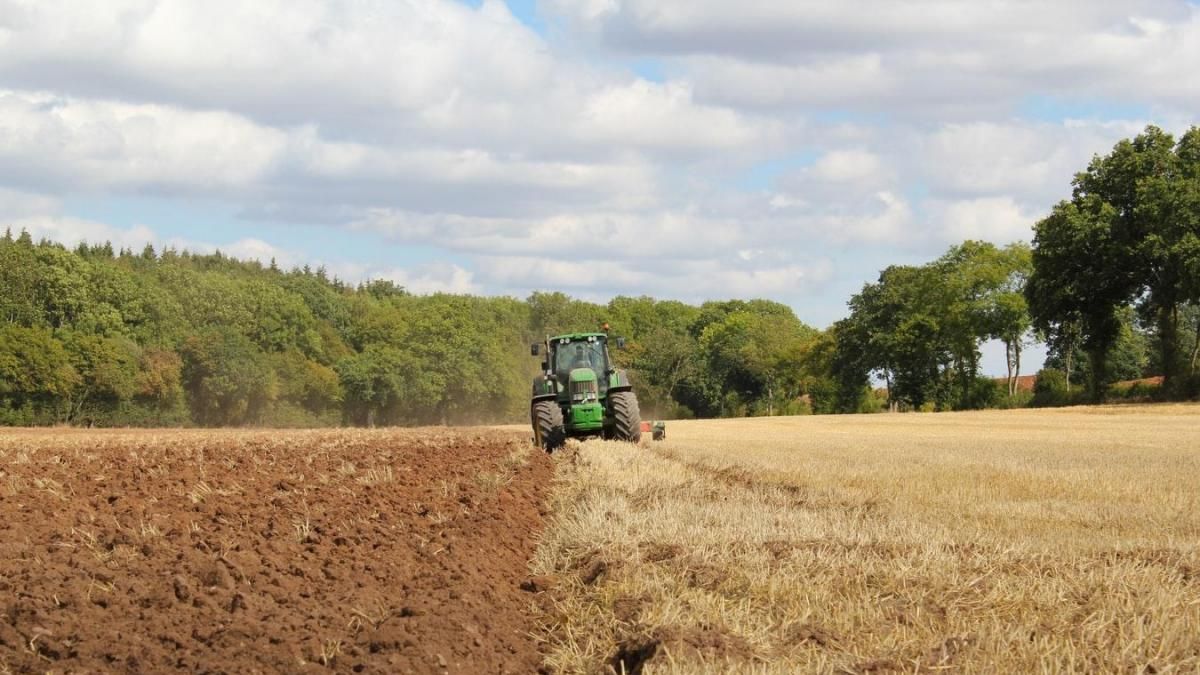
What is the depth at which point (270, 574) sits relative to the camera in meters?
9.52

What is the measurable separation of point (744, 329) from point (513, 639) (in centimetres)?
10640

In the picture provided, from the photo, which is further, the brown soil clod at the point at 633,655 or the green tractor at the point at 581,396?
the green tractor at the point at 581,396

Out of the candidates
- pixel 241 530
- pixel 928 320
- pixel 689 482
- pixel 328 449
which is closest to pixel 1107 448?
pixel 689 482

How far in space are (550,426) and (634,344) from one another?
93107mm

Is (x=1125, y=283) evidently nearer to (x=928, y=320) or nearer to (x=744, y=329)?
(x=928, y=320)

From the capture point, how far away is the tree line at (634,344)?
188 ft

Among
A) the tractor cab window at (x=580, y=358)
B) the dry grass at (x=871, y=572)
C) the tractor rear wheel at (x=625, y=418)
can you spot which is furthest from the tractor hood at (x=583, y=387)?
the dry grass at (x=871, y=572)

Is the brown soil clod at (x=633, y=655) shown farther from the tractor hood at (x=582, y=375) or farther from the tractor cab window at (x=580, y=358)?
the tractor cab window at (x=580, y=358)

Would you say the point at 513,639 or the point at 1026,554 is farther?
the point at 1026,554

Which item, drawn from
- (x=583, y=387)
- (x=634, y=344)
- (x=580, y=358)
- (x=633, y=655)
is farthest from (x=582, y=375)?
(x=634, y=344)

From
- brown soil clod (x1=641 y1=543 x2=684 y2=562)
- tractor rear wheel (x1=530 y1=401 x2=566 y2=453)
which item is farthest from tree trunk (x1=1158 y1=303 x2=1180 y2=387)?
brown soil clod (x1=641 y1=543 x2=684 y2=562)

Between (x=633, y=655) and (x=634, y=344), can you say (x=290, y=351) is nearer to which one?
(x=634, y=344)

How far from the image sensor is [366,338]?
106 meters

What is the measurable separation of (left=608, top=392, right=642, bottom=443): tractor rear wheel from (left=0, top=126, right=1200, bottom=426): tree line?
3471 centimetres
